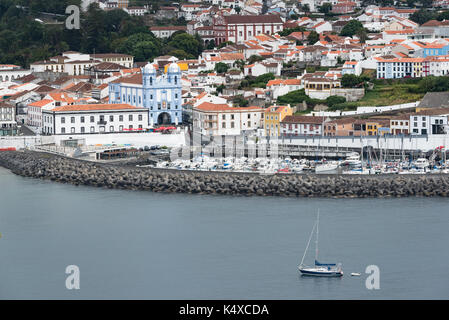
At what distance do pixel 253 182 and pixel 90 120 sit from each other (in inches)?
229

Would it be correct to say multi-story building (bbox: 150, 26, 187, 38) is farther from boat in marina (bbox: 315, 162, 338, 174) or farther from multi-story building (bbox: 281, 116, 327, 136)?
boat in marina (bbox: 315, 162, 338, 174)

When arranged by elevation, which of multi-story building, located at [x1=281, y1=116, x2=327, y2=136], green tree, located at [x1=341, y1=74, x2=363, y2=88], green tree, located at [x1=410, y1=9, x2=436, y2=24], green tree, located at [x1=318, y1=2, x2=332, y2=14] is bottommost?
multi-story building, located at [x1=281, y1=116, x2=327, y2=136]

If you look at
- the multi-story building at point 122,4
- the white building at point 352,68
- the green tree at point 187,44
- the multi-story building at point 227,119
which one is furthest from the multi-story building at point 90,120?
the multi-story building at point 122,4

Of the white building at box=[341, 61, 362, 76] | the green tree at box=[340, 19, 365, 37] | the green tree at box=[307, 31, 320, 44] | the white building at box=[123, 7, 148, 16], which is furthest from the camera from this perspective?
the white building at box=[123, 7, 148, 16]

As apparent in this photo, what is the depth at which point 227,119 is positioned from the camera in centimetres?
2784

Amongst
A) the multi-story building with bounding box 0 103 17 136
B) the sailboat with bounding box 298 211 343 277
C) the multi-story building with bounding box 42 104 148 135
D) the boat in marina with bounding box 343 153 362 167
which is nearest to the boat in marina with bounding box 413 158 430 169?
the boat in marina with bounding box 343 153 362 167

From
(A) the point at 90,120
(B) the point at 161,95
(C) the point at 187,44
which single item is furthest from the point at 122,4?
(A) the point at 90,120

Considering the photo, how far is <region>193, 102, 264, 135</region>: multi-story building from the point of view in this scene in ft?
91.1

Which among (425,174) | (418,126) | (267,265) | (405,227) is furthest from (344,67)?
(267,265)

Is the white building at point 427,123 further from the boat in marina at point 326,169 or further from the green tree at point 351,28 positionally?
the green tree at point 351,28

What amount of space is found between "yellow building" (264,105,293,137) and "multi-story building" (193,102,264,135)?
1.13 feet

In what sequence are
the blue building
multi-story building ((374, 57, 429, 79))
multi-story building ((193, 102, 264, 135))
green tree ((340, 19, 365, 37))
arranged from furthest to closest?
green tree ((340, 19, 365, 37)) < multi-story building ((374, 57, 429, 79)) < the blue building < multi-story building ((193, 102, 264, 135))

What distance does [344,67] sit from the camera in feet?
103

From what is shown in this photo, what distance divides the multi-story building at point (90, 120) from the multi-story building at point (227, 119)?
121 centimetres
